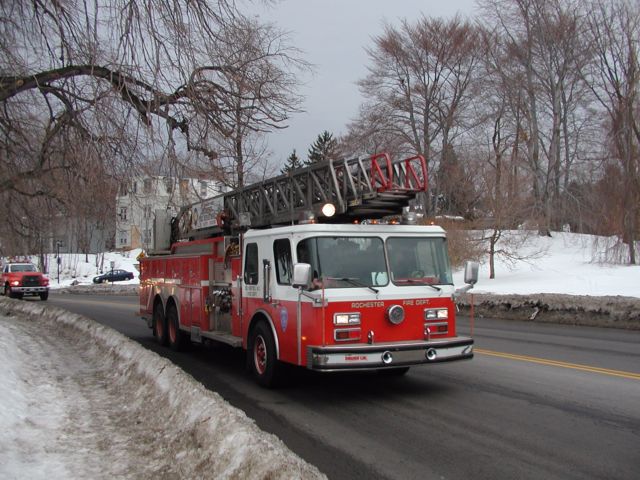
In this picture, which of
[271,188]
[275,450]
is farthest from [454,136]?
[275,450]

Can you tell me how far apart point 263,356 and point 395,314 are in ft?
6.94

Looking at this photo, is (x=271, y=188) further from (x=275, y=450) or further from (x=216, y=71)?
(x=275, y=450)

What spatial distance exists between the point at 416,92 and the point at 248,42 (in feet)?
106

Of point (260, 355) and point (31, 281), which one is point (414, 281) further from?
point (31, 281)

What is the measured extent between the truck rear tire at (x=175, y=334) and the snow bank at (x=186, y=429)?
2.47 metres

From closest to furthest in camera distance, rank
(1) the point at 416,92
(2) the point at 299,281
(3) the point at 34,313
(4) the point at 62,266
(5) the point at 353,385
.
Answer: (2) the point at 299,281, (5) the point at 353,385, (3) the point at 34,313, (1) the point at 416,92, (4) the point at 62,266

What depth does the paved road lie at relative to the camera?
17.3 feet

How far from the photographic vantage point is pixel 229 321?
1012cm

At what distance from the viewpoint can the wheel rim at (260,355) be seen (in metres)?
8.49

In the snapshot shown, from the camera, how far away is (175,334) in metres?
12.5

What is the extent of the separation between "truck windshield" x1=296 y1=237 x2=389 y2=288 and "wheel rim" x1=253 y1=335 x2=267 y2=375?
1.54m

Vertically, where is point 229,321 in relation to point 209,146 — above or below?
below

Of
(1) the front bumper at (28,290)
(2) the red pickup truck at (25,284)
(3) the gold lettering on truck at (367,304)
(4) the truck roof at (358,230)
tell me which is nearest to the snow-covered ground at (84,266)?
(2) the red pickup truck at (25,284)

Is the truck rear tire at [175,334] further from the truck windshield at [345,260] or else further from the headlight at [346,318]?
the headlight at [346,318]
